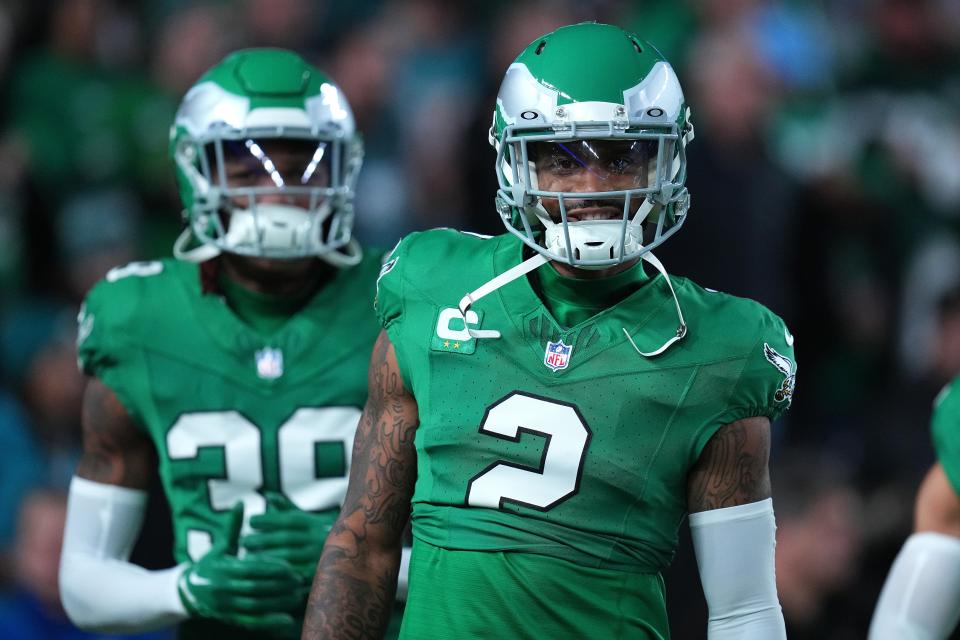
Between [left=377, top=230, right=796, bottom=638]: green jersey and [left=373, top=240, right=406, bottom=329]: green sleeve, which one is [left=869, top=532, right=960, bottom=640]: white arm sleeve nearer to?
[left=377, top=230, right=796, bottom=638]: green jersey

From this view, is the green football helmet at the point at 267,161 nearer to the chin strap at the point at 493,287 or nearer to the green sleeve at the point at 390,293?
the green sleeve at the point at 390,293

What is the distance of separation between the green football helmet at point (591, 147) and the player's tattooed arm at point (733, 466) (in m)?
0.33

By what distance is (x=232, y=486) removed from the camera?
11.5 ft

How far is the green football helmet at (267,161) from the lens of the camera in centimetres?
353

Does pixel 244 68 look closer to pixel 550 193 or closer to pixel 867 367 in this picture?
pixel 550 193

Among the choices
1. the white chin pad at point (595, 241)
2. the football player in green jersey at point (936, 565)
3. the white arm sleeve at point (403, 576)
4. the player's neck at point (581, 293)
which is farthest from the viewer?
the football player in green jersey at point (936, 565)

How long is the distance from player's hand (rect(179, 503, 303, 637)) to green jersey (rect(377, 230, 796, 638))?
613 millimetres

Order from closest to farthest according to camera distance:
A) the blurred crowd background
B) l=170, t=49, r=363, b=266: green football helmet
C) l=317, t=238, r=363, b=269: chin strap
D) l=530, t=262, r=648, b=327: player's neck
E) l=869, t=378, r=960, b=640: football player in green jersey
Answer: l=530, t=262, r=648, b=327: player's neck
l=869, t=378, r=960, b=640: football player in green jersey
l=170, t=49, r=363, b=266: green football helmet
l=317, t=238, r=363, b=269: chin strap
the blurred crowd background

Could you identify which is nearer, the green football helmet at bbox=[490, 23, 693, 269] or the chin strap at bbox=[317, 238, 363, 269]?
the green football helmet at bbox=[490, 23, 693, 269]

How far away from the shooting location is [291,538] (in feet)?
11.0

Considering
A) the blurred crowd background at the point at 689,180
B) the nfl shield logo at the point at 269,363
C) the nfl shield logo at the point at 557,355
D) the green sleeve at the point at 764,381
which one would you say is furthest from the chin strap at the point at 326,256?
the blurred crowd background at the point at 689,180

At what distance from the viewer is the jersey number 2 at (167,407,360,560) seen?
138 inches

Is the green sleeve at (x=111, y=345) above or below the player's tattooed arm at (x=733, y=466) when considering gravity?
below

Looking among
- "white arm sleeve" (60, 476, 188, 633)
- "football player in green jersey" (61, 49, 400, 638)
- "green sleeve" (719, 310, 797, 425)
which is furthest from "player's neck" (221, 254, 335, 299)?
"green sleeve" (719, 310, 797, 425)
